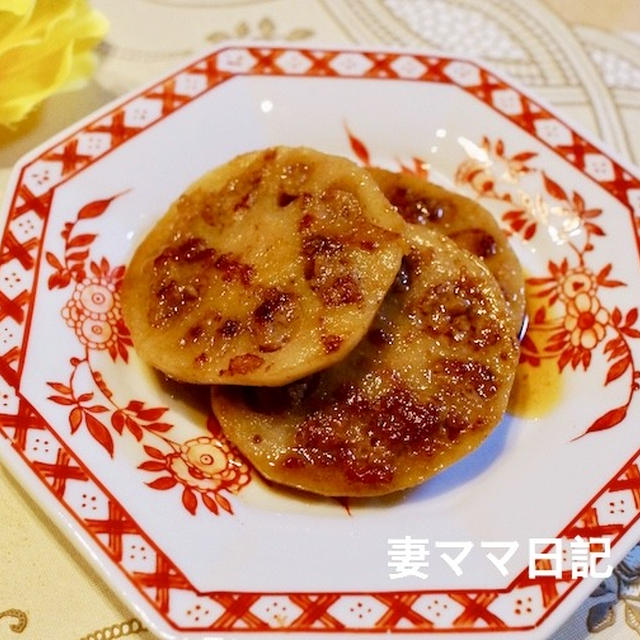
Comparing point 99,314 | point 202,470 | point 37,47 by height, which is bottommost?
point 202,470

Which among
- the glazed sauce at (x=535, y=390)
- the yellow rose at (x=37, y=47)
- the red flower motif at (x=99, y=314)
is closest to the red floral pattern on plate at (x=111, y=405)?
the red flower motif at (x=99, y=314)

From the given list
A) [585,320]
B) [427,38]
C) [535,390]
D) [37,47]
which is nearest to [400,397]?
[535,390]

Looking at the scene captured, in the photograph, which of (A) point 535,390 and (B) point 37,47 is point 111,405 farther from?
→ (B) point 37,47

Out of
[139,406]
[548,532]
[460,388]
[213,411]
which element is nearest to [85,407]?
[139,406]

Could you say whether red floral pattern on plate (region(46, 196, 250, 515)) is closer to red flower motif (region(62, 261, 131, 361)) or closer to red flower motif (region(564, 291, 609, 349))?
red flower motif (region(62, 261, 131, 361))

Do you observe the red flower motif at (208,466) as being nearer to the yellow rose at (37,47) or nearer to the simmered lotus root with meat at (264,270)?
the simmered lotus root with meat at (264,270)
